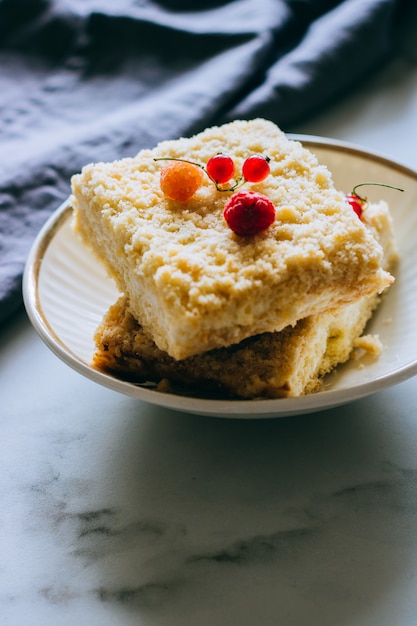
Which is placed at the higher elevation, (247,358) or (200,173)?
(200,173)

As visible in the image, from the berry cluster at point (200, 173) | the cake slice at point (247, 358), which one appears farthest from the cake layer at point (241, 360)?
the berry cluster at point (200, 173)

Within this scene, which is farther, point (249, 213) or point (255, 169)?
point (255, 169)

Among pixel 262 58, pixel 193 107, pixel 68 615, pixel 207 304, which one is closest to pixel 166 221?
pixel 207 304

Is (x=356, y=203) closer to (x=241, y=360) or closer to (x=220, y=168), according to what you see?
(x=220, y=168)

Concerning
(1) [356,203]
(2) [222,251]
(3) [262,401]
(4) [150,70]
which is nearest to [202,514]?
(3) [262,401]

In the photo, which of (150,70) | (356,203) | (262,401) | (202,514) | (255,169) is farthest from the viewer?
(150,70)

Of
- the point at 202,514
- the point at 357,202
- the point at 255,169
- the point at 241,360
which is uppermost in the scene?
the point at 255,169

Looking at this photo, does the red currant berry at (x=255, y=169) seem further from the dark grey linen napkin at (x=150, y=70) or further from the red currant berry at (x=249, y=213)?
the dark grey linen napkin at (x=150, y=70)

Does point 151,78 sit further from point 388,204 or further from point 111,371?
point 111,371
